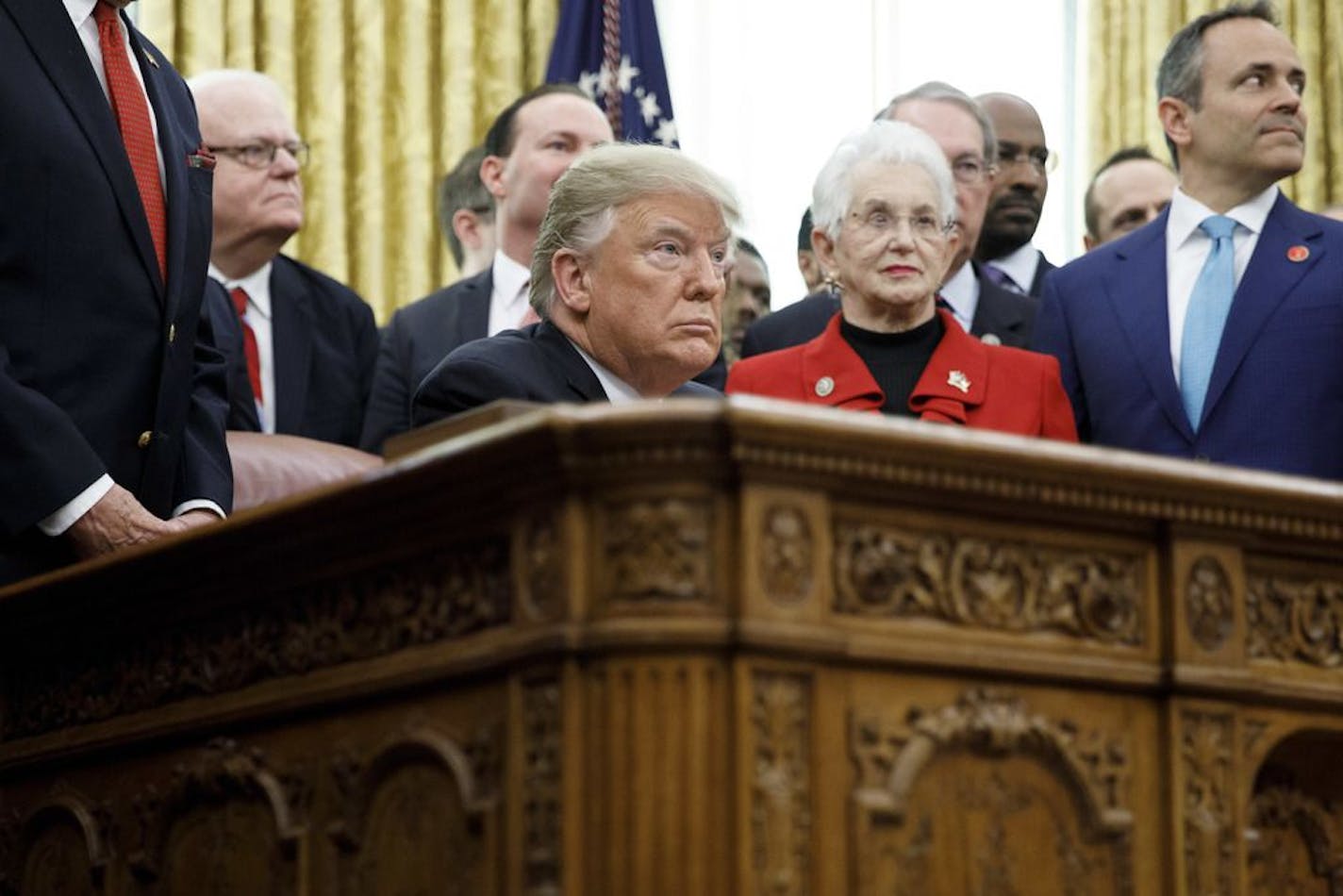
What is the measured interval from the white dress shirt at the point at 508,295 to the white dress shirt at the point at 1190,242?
152 cm

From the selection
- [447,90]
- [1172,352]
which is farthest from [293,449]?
[447,90]

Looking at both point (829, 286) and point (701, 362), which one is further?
point (829, 286)

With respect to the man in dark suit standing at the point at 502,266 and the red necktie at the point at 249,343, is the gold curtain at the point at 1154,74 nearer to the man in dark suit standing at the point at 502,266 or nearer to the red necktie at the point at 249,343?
the man in dark suit standing at the point at 502,266

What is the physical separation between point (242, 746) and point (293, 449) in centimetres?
139

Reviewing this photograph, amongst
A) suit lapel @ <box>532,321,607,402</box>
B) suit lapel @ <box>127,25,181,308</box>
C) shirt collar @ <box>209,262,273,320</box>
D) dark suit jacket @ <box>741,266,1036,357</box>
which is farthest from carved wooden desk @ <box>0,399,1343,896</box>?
shirt collar @ <box>209,262,273,320</box>

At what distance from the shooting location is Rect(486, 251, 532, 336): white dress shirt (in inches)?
207

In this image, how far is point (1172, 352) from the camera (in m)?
4.21

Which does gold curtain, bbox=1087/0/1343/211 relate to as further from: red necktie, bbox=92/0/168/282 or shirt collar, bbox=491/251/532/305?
red necktie, bbox=92/0/168/282

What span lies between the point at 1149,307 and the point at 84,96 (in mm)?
1976

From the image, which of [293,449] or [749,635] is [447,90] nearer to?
[293,449]

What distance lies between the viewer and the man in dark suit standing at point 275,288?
5273 mm

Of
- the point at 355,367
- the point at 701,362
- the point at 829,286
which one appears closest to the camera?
the point at 701,362

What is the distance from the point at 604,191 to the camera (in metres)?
3.57

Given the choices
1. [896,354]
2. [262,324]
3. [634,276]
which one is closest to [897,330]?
[896,354]
